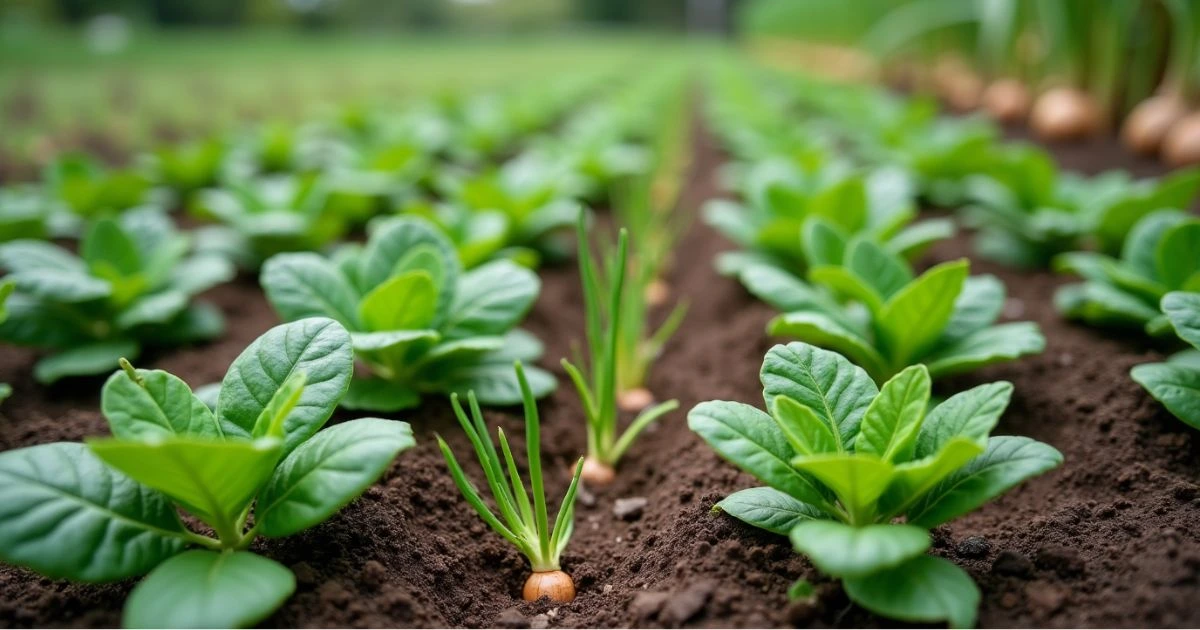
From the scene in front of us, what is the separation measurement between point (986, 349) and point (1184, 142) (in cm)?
234

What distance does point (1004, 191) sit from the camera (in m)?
2.31

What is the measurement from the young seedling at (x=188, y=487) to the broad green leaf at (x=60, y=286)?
2.41ft

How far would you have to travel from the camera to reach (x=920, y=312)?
1.35m

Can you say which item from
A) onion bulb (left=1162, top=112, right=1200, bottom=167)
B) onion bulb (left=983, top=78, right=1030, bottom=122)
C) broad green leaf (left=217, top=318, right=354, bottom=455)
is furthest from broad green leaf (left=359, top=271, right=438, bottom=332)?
onion bulb (left=983, top=78, right=1030, bottom=122)

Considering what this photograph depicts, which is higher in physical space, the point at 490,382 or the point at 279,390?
the point at 279,390

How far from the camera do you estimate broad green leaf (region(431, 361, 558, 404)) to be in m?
1.50

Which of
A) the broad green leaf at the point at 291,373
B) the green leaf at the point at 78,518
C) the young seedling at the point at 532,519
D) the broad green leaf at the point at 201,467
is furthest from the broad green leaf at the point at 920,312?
the green leaf at the point at 78,518

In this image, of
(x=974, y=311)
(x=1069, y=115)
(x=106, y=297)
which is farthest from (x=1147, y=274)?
(x=1069, y=115)

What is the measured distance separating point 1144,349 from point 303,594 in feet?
5.63

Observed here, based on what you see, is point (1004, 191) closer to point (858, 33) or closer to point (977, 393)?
point (977, 393)

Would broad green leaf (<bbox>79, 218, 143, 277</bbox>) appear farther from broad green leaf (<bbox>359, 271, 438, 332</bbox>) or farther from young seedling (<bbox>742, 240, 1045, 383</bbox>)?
young seedling (<bbox>742, 240, 1045, 383</bbox>)

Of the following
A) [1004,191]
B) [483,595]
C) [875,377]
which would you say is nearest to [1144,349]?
[875,377]

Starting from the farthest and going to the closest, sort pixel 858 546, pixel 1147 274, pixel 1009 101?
pixel 1009 101 → pixel 1147 274 → pixel 858 546

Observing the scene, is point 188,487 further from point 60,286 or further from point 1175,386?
point 1175,386
